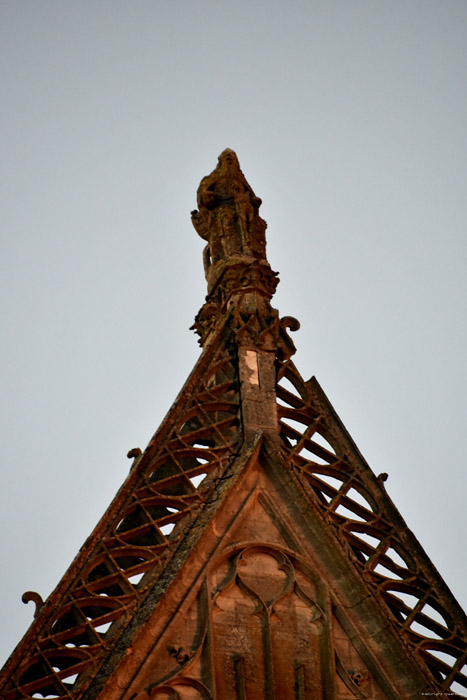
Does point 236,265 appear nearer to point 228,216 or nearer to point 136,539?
point 228,216

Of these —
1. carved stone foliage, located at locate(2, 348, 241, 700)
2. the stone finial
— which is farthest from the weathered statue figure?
A: carved stone foliage, located at locate(2, 348, 241, 700)

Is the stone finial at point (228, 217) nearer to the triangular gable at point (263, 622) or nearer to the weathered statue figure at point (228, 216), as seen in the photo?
the weathered statue figure at point (228, 216)

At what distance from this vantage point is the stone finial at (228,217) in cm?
2378

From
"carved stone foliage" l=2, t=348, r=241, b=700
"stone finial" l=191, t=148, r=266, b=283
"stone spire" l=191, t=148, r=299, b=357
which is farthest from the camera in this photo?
"stone finial" l=191, t=148, r=266, b=283

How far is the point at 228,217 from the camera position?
79.5ft

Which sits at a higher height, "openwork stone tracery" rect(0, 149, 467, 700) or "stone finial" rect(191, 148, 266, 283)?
"stone finial" rect(191, 148, 266, 283)

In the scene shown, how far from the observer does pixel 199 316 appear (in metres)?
23.3

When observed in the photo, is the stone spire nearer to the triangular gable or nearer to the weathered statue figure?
the weathered statue figure

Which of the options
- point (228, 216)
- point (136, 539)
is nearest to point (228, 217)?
point (228, 216)

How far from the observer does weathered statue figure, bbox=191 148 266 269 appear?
78.2 ft

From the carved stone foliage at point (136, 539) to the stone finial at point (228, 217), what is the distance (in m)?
2.12

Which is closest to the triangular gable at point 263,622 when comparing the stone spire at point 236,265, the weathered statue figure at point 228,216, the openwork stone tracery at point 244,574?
the openwork stone tracery at point 244,574

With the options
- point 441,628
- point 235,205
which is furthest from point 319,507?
point 235,205

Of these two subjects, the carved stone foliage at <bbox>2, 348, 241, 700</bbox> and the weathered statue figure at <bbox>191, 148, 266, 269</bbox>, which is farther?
the weathered statue figure at <bbox>191, 148, 266, 269</bbox>
